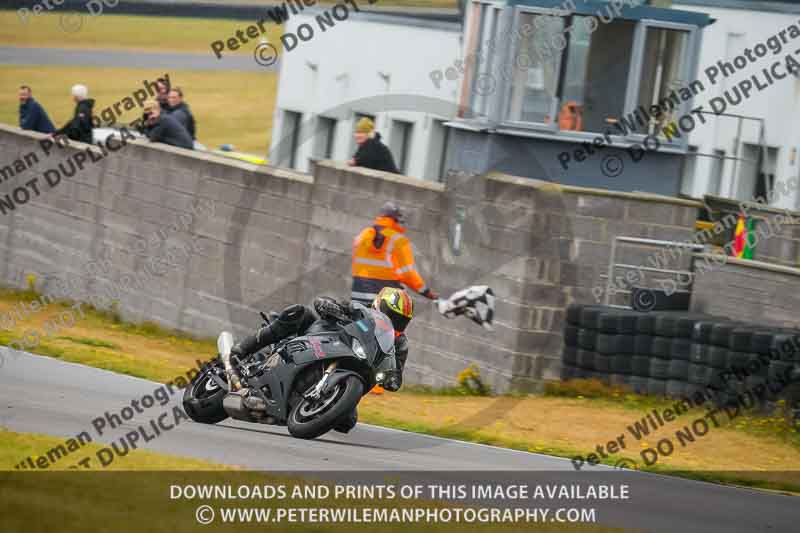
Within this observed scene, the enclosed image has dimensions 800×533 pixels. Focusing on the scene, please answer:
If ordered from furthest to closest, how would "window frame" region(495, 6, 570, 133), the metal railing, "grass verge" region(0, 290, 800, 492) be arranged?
"window frame" region(495, 6, 570, 133), the metal railing, "grass verge" region(0, 290, 800, 492)

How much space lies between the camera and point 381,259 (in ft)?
50.3

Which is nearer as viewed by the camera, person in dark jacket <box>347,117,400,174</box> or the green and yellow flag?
person in dark jacket <box>347,117,400,174</box>

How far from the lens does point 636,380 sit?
52.2ft

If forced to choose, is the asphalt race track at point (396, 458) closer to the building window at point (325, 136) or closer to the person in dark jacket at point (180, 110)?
the person in dark jacket at point (180, 110)

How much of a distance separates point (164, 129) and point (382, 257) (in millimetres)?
7234

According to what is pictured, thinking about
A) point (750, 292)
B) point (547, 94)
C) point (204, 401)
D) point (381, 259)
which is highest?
point (547, 94)

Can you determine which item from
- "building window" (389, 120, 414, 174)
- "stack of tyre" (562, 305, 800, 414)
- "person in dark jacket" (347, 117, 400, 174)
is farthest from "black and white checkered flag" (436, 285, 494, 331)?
"building window" (389, 120, 414, 174)

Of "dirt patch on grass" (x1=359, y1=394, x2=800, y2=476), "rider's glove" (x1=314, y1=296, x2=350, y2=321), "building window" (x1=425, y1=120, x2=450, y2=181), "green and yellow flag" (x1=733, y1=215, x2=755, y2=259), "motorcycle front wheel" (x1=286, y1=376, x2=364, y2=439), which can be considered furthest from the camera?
"building window" (x1=425, y1=120, x2=450, y2=181)

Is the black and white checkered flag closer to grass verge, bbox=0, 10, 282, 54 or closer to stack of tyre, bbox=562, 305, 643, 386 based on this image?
stack of tyre, bbox=562, 305, 643, 386

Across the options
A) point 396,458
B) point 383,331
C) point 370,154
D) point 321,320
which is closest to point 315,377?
point 321,320

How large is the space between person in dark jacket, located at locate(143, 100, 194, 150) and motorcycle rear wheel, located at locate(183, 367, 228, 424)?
32.6 feet

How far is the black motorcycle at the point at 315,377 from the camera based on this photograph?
11.0 metres

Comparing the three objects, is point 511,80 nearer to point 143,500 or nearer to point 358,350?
point 358,350

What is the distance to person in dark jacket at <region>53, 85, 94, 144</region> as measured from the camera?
22703mm
